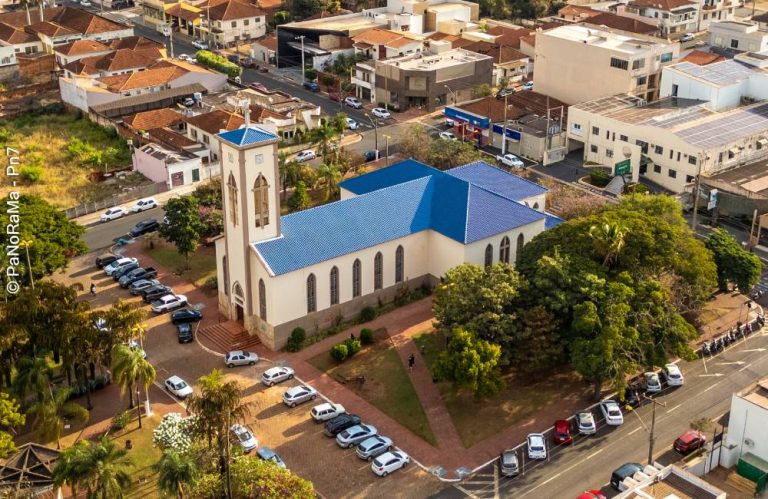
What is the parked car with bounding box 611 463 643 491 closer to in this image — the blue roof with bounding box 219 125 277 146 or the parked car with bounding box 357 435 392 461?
the parked car with bounding box 357 435 392 461

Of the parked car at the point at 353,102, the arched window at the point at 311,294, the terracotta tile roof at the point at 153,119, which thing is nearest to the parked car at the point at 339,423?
the arched window at the point at 311,294

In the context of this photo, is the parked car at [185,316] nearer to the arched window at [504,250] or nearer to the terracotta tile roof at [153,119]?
the arched window at [504,250]

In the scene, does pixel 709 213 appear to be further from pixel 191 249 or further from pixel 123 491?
pixel 123 491

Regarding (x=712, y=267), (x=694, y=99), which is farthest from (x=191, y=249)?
(x=694, y=99)

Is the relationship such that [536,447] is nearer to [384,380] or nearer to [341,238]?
[384,380]

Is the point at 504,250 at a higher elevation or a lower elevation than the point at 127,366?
lower

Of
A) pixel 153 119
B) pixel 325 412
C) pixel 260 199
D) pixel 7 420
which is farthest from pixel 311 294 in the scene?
pixel 153 119

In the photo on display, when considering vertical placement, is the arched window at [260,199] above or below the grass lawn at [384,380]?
above
